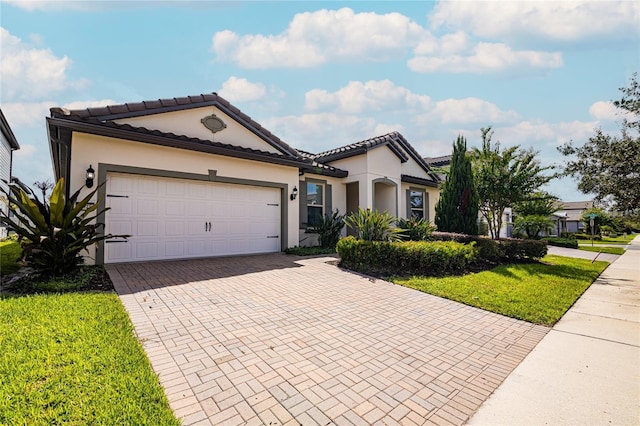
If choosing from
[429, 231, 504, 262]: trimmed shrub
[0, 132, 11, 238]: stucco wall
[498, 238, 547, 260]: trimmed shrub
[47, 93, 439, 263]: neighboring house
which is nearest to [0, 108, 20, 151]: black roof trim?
[0, 132, 11, 238]: stucco wall

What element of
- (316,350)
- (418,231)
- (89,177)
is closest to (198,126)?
(89,177)

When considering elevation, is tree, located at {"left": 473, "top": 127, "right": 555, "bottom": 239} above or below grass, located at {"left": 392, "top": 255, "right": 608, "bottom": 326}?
above

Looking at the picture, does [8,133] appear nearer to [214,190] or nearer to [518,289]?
[214,190]

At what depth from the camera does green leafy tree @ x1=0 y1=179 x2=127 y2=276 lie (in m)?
5.70

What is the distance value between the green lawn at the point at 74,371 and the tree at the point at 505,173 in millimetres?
11925

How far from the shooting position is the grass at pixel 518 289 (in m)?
5.32

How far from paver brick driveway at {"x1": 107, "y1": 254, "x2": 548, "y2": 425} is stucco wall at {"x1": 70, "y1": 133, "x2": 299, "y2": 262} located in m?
3.17

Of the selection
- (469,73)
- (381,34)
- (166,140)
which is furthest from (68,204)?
(469,73)

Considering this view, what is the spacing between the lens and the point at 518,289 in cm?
678

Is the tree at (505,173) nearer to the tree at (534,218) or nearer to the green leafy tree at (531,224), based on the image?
the tree at (534,218)

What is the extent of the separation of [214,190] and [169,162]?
1547 mm

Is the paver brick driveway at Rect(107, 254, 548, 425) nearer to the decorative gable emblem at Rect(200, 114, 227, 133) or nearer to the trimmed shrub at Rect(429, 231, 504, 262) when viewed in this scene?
the trimmed shrub at Rect(429, 231, 504, 262)

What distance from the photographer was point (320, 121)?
16.3 metres

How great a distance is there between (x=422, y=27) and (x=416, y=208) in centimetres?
1029
